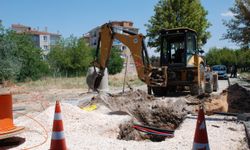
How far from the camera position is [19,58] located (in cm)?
3509

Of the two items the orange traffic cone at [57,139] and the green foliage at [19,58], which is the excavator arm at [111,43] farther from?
the green foliage at [19,58]

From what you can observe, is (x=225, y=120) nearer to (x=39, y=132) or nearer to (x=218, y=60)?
(x=39, y=132)

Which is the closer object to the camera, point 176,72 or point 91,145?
point 91,145

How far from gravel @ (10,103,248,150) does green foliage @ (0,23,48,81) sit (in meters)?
23.8


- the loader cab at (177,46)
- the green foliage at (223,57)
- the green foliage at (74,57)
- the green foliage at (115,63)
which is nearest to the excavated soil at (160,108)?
the loader cab at (177,46)

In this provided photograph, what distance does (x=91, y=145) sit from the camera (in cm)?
652

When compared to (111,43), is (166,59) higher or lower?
lower

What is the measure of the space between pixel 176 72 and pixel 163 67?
0.77 meters

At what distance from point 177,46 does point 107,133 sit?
388 inches

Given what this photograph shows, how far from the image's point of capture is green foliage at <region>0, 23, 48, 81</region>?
3132 centimetres

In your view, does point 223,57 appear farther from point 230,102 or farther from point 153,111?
point 153,111

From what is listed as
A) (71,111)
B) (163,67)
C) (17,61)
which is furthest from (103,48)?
(17,61)

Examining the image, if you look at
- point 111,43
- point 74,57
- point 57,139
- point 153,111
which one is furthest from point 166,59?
point 74,57

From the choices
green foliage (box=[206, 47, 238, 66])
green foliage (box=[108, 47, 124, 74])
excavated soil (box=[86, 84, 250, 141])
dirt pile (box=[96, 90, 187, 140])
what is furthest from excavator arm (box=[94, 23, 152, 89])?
green foliage (box=[206, 47, 238, 66])
